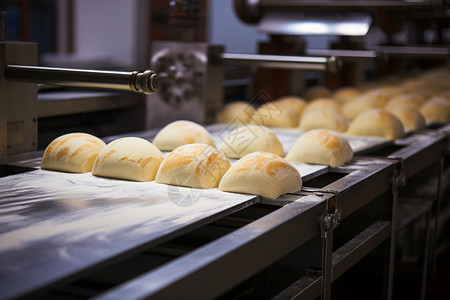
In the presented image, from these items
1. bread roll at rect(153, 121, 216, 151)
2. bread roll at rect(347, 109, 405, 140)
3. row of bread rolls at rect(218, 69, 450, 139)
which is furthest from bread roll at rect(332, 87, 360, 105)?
bread roll at rect(153, 121, 216, 151)

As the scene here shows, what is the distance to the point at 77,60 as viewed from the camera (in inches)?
234

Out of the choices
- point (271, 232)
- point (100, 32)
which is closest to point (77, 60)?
point (100, 32)

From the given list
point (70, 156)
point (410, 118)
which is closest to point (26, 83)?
point (70, 156)

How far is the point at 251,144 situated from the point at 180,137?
22 cm

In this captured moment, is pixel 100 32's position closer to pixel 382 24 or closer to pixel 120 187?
pixel 382 24

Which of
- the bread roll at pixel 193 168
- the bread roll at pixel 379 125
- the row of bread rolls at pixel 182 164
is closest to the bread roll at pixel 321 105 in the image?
the bread roll at pixel 379 125

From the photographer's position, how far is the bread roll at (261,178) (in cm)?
137

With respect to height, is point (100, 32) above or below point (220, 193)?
above

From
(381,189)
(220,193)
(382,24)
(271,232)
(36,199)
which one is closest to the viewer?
(271,232)

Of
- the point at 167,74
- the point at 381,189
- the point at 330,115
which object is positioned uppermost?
the point at 167,74

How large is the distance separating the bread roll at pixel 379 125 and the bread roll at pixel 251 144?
0.55 meters

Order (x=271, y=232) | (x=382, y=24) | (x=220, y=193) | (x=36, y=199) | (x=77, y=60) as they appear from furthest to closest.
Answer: (x=77, y=60), (x=382, y=24), (x=220, y=193), (x=36, y=199), (x=271, y=232)

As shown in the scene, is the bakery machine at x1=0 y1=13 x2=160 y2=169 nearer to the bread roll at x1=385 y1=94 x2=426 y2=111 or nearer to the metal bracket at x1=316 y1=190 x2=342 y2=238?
the metal bracket at x1=316 y1=190 x2=342 y2=238

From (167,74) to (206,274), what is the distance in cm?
154
